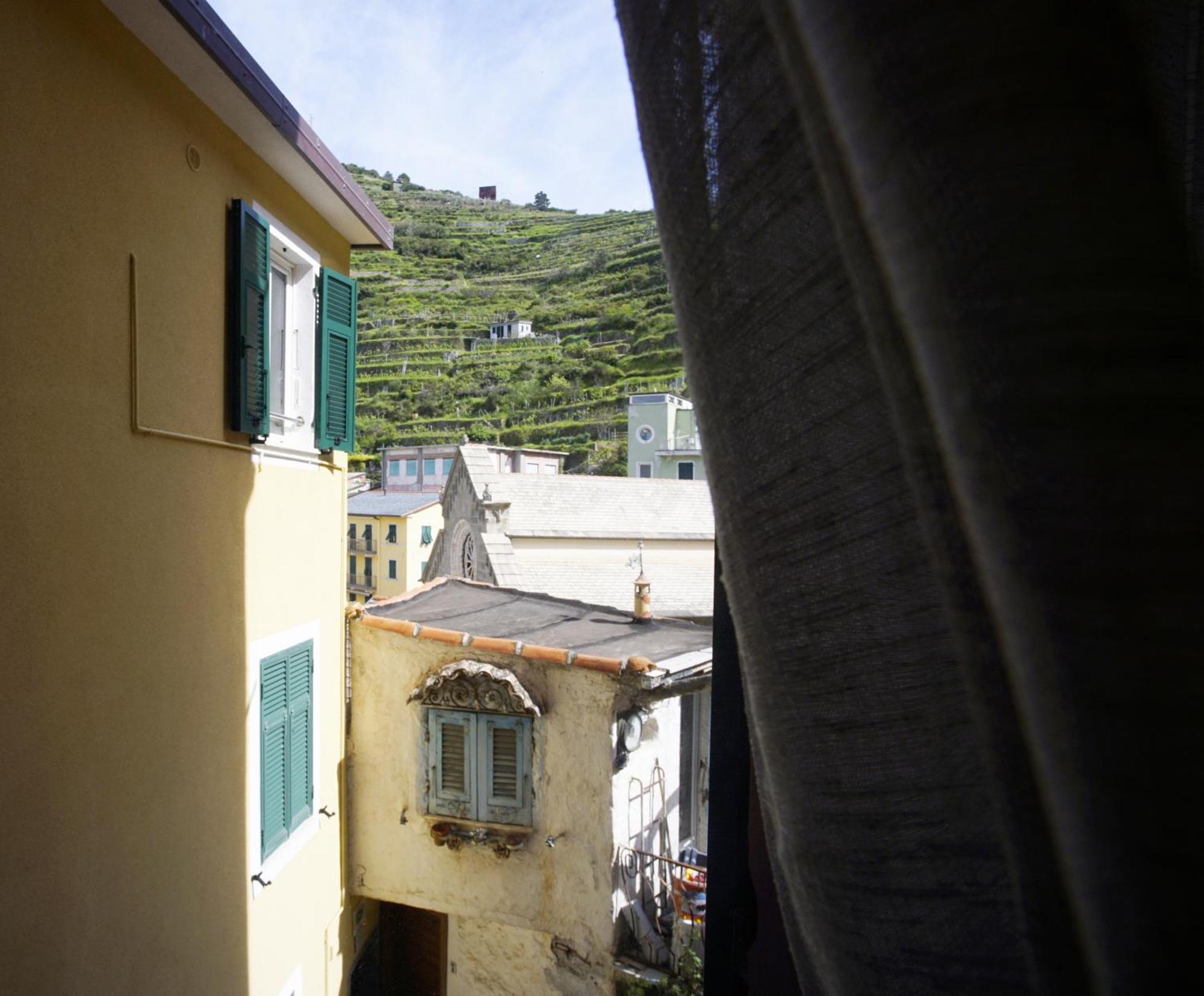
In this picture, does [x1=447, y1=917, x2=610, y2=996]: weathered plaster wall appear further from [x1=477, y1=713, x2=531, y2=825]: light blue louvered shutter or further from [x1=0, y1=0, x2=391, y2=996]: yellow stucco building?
[x1=0, y1=0, x2=391, y2=996]: yellow stucco building

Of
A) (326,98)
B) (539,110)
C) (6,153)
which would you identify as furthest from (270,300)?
(539,110)

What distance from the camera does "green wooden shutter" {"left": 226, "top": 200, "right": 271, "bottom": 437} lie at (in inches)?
158

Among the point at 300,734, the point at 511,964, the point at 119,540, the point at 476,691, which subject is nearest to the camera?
the point at 119,540

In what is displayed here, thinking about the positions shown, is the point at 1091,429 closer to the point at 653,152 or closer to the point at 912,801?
the point at 912,801

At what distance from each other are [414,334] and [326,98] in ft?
194

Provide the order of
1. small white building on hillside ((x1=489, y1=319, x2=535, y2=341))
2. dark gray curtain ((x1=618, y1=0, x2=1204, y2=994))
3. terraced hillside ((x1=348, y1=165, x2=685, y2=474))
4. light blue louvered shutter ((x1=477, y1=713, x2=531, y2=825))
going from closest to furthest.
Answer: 1. dark gray curtain ((x1=618, y1=0, x2=1204, y2=994))
2. light blue louvered shutter ((x1=477, y1=713, x2=531, y2=825))
3. terraced hillside ((x1=348, y1=165, x2=685, y2=474))
4. small white building on hillside ((x1=489, y1=319, x2=535, y2=341))

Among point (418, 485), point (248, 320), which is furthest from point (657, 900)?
point (418, 485)

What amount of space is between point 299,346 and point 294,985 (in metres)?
3.62

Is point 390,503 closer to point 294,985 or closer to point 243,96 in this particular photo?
point 294,985

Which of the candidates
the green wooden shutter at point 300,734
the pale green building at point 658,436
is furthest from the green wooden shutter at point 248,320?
the pale green building at point 658,436

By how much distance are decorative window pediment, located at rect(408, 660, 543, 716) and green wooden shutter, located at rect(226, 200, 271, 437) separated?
217cm

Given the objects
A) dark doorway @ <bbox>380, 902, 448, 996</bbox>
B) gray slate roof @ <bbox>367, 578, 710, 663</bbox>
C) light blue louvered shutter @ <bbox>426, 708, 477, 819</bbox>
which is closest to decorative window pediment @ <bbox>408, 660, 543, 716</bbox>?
light blue louvered shutter @ <bbox>426, 708, 477, 819</bbox>

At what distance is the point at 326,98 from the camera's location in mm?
5293

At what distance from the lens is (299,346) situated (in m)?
5.05
